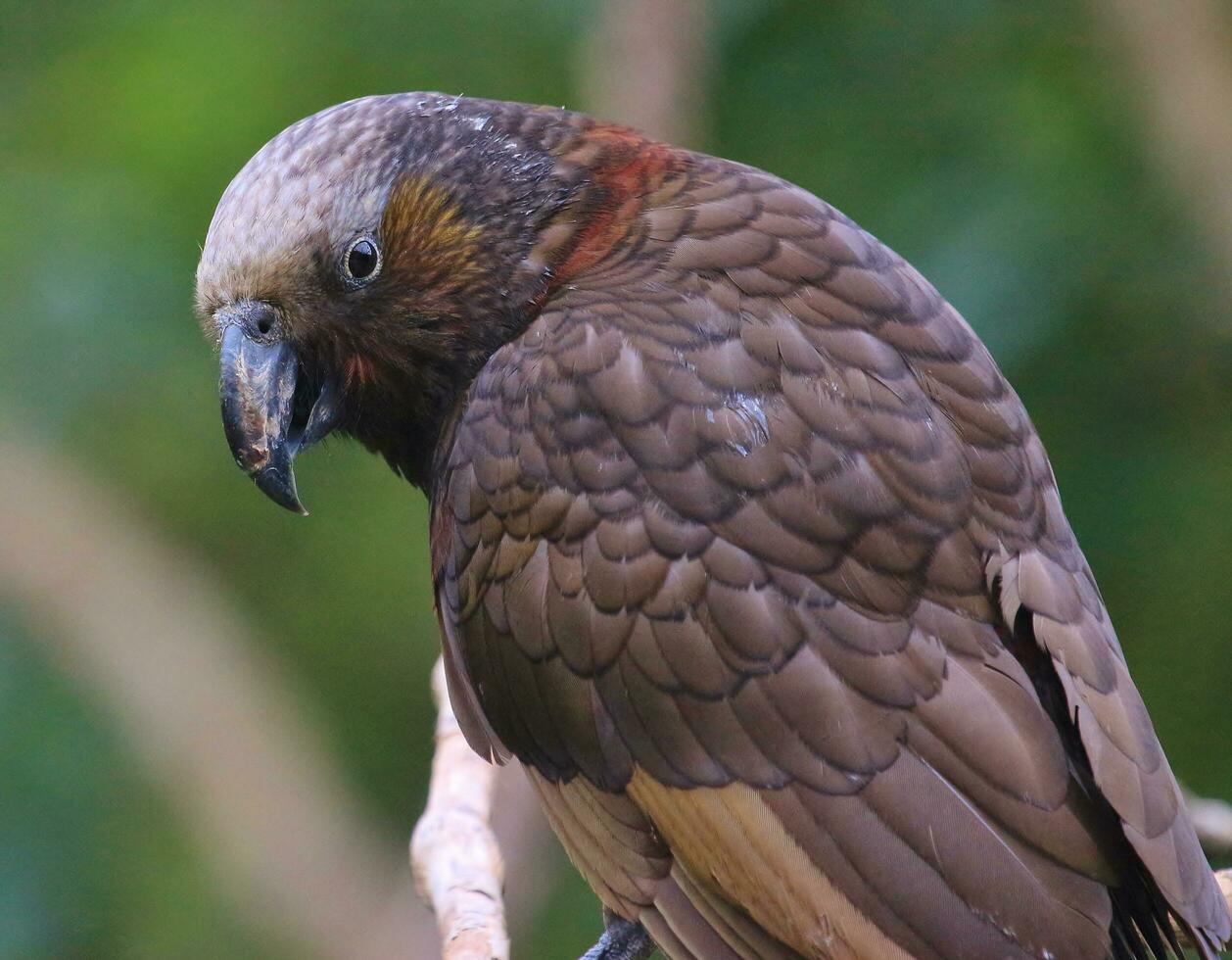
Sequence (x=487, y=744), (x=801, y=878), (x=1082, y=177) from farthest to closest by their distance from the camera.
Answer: (x=1082, y=177)
(x=487, y=744)
(x=801, y=878)

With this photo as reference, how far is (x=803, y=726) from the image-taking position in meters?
2.65

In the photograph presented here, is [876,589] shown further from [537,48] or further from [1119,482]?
[537,48]

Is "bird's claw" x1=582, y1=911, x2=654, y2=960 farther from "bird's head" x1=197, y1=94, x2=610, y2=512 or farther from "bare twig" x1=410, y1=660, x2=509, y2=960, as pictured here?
"bird's head" x1=197, y1=94, x2=610, y2=512

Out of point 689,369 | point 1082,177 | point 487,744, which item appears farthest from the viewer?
point 1082,177

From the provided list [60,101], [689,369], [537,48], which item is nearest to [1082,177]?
[537,48]

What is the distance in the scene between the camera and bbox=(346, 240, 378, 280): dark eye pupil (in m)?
3.05

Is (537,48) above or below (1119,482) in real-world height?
above

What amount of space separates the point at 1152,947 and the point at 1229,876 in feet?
1.97

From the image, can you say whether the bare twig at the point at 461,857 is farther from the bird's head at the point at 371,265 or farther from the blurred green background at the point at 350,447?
the blurred green background at the point at 350,447

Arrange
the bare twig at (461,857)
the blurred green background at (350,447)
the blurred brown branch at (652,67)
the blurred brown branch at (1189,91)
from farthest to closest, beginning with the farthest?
1. the blurred brown branch at (652,67)
2. the blurred brown branch at (1189,91)
3. the blurred green background at (350,447)
4. the bare twig at (461,857)

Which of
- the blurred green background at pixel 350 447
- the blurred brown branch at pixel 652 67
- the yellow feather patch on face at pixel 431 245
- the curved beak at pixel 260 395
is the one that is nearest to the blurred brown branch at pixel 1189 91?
the blurred green background at pixel 350 447

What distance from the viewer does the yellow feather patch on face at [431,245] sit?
308 cm

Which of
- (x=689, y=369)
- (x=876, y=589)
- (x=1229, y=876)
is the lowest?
(x=1229, y=876)

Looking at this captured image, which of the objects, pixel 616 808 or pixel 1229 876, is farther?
pixel 1229 876
